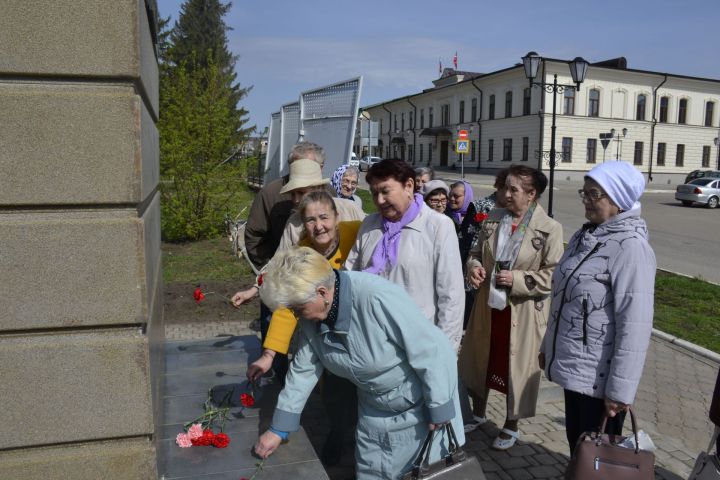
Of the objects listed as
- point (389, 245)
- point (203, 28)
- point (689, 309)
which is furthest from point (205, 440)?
point (203, 28)

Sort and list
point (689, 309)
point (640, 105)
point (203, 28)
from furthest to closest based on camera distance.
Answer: point (640, 105), point (203, 28), point (689, 309)

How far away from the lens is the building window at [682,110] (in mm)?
50656

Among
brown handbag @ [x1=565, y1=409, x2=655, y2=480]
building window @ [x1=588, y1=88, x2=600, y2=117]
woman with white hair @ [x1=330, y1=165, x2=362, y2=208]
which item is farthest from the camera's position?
building window @ [x1=588, y1=88, x2=600, y2=117]

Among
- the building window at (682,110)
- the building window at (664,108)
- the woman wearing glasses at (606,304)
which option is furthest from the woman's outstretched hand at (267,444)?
the building window at (682,110)

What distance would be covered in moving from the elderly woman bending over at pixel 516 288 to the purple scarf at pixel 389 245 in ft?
3.15

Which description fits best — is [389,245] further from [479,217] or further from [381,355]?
[479,217]

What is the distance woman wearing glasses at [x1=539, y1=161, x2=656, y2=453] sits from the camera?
2.86 m

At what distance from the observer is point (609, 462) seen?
2662mm

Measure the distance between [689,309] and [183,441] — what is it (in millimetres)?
7609

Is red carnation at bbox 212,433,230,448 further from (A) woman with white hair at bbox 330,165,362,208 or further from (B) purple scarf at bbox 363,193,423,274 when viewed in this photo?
(A) woman with white hair at bbox 330,165,362,208

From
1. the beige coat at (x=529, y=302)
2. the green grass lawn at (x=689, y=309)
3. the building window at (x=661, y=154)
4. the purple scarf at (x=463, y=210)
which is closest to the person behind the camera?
the beige coat at (x=529, y=302)

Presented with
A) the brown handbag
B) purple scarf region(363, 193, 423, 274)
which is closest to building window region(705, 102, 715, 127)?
purple scarf region(363, 193, 423, 274)

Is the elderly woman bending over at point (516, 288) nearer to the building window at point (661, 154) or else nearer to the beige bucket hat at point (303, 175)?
the beige bucket hat at point (303, 175)

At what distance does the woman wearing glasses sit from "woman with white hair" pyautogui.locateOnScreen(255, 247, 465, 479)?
2.32 ft
